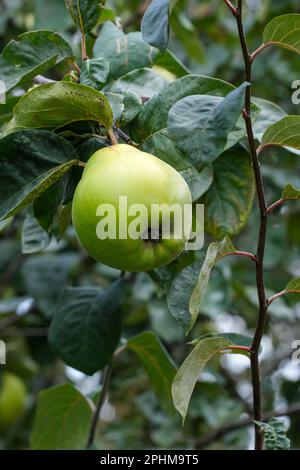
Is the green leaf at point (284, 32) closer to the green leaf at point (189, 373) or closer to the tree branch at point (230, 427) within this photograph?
the green leaf at point (189, 373)

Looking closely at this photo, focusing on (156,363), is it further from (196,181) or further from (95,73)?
(95,73)

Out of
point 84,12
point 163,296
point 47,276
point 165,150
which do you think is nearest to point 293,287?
point 165,150

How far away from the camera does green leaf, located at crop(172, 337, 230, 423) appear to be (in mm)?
885

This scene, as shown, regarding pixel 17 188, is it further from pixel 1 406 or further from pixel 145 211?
pixel 1 406

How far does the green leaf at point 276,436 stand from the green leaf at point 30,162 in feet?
1.38

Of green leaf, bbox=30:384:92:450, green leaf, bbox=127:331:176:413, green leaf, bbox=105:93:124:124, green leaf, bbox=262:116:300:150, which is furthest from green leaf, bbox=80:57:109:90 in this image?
green leaf, bbox=30:384:92:450

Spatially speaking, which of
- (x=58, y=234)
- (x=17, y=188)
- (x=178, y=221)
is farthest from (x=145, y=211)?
(x=58, y=234)

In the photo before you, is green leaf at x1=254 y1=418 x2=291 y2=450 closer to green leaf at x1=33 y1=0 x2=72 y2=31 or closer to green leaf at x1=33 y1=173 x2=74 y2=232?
green leaf at x1=33 y1=173 x2=74 y2=232

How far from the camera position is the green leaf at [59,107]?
0.88m

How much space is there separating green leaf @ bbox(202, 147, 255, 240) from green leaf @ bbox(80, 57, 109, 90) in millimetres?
257

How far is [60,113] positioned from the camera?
91 centimetres

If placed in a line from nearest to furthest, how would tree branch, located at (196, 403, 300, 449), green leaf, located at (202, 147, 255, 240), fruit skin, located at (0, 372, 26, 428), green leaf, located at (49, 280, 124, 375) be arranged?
green leaf, located at (202, 147, 255, 240), green leaf, located at (49, 280, 124, 375), tree branch, located at (196, 403, 300, 449), fruit skin, located at (0, 372, 26, 428)

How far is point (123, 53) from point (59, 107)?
0.27 meters
